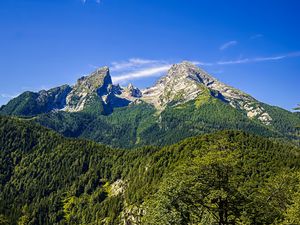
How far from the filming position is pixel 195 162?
51.6 metres

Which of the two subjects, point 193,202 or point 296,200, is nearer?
point 193,202

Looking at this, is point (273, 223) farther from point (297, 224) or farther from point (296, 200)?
point (296, 200)

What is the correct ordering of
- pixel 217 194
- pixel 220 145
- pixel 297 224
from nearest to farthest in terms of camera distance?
1. pixel 217 194
2. pixel 297 224
3. pixel 220 145

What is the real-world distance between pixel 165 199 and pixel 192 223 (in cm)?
686

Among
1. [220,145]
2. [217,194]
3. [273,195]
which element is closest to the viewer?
[217,194]

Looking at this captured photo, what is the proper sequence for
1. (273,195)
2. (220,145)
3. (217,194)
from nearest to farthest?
(217,194) < (220,145) < (273,195)

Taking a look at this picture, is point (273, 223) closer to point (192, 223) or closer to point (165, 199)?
point (192, 223)

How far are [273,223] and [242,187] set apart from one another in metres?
8.06

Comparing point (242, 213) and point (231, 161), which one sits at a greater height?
point (231, 161)

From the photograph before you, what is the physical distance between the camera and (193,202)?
5097 cm

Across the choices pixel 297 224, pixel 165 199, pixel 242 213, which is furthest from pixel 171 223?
pixel 297 224

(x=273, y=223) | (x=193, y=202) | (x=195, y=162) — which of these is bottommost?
(x=273, y=223)

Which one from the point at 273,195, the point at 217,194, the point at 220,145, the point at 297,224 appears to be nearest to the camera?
the point at 217,194

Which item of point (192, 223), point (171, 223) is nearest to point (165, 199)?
point (171, 223)
